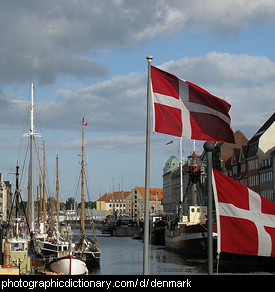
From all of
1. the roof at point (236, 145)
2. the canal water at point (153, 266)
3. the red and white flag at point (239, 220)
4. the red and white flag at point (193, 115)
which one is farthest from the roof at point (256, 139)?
the red and white flag at point (239, 220)

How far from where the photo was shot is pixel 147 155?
1775cm

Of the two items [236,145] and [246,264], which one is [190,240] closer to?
[246,264]

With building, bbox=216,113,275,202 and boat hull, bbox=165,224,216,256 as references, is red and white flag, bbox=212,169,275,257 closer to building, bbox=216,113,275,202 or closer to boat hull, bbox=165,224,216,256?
boat hull, bbox=165,224,216,256

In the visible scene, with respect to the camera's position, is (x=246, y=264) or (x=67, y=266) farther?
(x=246, y=264)

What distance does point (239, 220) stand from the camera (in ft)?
52.5

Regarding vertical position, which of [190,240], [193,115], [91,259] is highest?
[193,115]

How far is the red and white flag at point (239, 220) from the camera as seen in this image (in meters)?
16.0

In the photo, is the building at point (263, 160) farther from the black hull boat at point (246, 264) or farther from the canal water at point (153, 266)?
the black hull boat at point (246, 264)

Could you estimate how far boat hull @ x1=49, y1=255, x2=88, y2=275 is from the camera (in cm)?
4175

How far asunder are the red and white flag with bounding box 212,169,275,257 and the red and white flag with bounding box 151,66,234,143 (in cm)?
171

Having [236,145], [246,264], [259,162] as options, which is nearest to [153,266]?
[246,264]

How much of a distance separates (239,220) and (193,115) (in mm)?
3010
